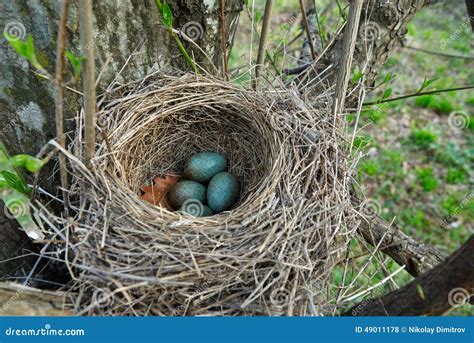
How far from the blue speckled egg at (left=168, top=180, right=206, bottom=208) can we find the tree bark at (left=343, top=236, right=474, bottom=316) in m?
1.08

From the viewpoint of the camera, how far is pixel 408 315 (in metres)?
1.34

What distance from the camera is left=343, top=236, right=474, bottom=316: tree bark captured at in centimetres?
121

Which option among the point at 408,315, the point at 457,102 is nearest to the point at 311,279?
the point at 408,315

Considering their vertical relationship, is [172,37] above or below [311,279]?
above

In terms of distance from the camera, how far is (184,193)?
7.31 ft

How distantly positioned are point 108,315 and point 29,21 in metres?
0.94

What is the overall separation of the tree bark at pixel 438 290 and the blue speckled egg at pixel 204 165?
1096 millimetres

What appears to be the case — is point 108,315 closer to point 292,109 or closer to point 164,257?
point 164,257

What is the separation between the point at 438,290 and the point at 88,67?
110cm
